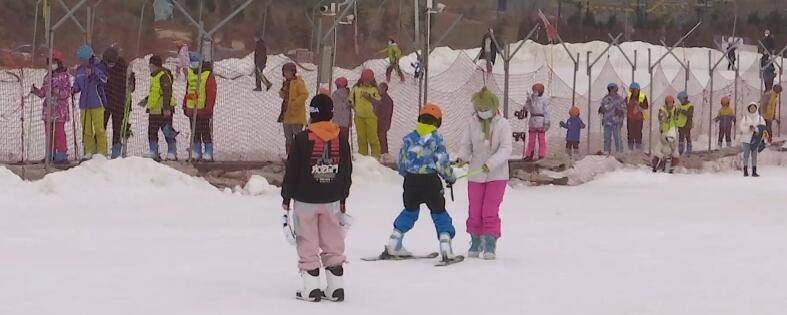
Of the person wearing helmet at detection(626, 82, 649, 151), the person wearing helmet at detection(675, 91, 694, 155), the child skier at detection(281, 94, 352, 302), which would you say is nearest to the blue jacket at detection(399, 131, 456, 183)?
the child skier at detection(281, 94, 352, 302)

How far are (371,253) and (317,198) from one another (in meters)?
3.21

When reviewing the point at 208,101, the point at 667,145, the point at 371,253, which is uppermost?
the point at 208,101

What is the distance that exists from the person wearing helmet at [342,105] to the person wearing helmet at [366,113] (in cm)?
24

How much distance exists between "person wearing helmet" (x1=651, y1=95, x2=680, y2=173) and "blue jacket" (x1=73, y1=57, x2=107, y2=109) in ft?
35.3

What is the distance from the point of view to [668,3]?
61.6 meters

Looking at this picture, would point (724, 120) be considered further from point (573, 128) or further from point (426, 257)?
point (426, 257)

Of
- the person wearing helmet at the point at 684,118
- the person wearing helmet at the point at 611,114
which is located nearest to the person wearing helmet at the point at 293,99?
the person wearing helmet at the point at 611,114

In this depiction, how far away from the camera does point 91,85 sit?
55.8ft

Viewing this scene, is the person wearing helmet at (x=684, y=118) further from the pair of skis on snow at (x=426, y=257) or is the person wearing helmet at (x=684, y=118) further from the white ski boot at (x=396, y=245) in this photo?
the white ski boot at (x=396, y=245)

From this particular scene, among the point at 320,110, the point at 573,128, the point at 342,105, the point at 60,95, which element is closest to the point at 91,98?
the point at 60,95

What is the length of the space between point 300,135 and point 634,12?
53.5 meters

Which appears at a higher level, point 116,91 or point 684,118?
point 116,91

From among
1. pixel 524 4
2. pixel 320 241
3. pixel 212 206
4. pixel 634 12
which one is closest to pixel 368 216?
pixel 212 206

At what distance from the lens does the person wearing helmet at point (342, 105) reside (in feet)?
64.7
